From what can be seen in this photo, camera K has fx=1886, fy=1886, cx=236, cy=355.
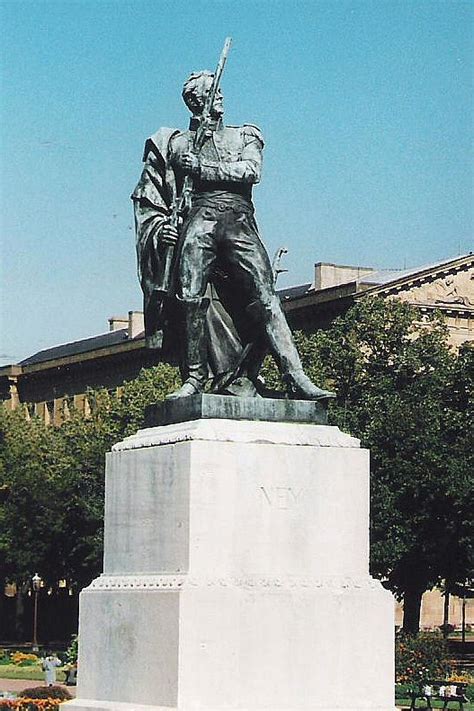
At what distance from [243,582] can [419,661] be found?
31.7 meters

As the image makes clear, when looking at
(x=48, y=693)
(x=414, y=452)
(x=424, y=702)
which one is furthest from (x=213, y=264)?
(x=414, y=452)

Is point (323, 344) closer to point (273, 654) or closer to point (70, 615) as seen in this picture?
point (70, 615)

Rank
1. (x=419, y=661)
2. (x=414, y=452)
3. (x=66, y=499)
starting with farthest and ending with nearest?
1. (x=66, y=499)
2. (x=414, y=452)
3. (x=419, y=661)

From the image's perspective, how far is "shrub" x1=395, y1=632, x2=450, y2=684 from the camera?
4450cm

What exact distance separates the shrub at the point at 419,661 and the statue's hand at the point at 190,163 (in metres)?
30.2

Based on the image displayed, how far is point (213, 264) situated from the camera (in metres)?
15.3

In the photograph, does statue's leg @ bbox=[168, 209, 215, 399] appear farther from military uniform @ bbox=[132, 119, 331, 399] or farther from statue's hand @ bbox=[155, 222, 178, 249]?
statue's hand @ bbox=[155, 222, 178, 249]

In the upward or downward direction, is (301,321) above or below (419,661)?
above

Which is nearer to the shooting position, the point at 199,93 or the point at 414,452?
the point at 199,93

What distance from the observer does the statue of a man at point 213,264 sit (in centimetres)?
1517

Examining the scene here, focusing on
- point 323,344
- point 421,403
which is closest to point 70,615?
point 323,344

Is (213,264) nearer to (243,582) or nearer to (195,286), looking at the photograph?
(195,286)

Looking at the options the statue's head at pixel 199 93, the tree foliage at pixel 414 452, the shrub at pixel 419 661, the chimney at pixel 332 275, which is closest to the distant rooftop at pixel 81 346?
the chimney at pixel 332 275

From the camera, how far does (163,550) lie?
563 inches
